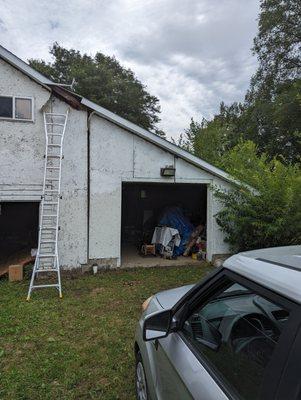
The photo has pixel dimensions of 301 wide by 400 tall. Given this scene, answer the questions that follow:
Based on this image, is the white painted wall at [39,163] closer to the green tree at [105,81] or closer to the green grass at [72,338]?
the green grass at [72,338]

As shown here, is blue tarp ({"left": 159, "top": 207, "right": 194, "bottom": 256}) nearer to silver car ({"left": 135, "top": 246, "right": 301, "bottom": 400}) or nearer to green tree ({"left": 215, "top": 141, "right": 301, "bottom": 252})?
green tree ({"left": 215, "top": 141, "right": 301, "bottom": 252})

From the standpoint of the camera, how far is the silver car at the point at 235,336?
1.48 meters

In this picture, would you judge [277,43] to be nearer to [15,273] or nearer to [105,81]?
[105,81]

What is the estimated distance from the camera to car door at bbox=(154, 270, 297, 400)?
1562mm

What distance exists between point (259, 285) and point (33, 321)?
514 centimetres

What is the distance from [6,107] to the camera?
344 inches

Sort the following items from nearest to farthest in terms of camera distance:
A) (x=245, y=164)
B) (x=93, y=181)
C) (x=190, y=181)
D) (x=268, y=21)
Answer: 1. (x=93, y=181)
2. (x=190, y=181)
3. (x=245, y=164)
4. (x=268, y=21)

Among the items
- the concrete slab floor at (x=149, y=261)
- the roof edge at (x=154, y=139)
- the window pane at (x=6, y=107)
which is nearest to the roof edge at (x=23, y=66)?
the window pane at (x=6, y=107)

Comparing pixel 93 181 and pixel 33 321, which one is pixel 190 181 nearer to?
pixel 93 181

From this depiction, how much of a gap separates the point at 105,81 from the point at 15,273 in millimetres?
26994

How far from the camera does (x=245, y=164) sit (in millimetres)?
11211

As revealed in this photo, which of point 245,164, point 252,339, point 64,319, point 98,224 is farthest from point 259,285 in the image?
point 245,164

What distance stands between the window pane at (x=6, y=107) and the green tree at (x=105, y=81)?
21.1m

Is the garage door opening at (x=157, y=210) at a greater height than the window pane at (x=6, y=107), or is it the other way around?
the window pane at (x=6, y=107)
